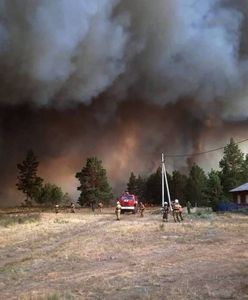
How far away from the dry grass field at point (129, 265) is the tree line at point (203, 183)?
39.1 meters

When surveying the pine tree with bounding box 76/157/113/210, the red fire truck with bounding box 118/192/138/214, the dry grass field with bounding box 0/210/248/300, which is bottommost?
the dry grass field with bounding box 0/210/248/300

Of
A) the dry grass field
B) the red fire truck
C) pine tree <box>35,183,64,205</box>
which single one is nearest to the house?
the red fire truck

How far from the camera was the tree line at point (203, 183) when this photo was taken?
9231cm

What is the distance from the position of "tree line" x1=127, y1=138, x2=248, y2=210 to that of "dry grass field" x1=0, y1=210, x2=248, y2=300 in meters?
39.1

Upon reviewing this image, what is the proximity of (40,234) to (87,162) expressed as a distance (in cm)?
7045

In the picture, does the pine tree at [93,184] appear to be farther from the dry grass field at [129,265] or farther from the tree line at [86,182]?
the dry grass field at [129,265]

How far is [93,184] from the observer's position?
10044cm

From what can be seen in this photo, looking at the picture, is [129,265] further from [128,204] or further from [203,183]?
[203,183]

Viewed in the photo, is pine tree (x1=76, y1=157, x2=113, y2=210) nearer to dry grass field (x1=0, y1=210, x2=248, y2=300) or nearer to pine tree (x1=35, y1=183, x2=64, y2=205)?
pine tree (x1=35, y1=183, x2=64, y2=205)

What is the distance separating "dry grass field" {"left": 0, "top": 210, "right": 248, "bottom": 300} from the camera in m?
13.5

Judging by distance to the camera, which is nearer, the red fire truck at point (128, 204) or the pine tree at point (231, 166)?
the red fire truck at point (128, 204)

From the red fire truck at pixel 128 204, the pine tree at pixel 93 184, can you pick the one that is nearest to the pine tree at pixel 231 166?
the pine tree at pixel 93 184

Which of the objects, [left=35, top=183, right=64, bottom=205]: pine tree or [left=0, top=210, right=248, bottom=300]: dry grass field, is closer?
[left=0, top=210, right=248, bottom=300]: dry grass field

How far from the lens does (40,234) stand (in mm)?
31141
